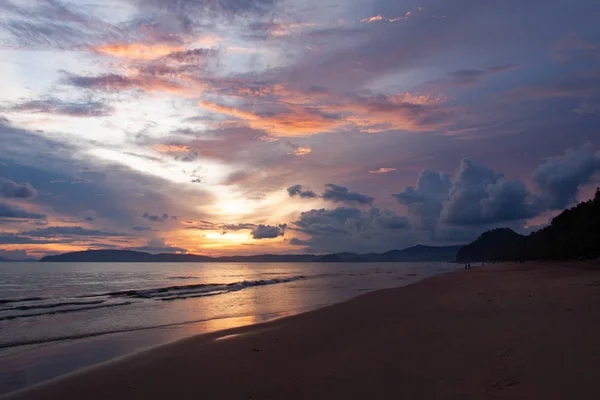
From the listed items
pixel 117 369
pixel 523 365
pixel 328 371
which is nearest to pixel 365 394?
pixel 328 371

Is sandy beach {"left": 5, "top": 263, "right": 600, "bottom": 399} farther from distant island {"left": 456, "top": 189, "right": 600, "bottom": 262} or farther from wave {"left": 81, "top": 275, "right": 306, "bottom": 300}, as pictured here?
distant island {"left": 456, "top": 189, "right": 600, "bottom": 262}

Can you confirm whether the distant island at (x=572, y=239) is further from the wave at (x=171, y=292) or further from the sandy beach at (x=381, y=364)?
the sandy beach at (x=381, y=364)

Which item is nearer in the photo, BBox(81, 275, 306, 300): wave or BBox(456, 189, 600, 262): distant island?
BBox(81, 275, 306, 300): wave

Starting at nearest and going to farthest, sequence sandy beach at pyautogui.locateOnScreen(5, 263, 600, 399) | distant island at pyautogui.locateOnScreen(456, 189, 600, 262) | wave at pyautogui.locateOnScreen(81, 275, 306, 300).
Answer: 1. sandy beach at pyautogui.locateOnScreen(5, 263, 600, 399)
2. wave at pyautogui.locateOnScreen(81, 275, 306, 300)
3. distant island at pyautogui.locateOnScreen(456, 189, 600, 262)

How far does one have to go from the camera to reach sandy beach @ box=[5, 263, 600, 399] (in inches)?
297

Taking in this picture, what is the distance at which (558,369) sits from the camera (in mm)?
7770

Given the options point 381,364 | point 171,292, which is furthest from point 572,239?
point 381,364

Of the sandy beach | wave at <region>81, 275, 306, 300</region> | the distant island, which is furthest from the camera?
the distant island

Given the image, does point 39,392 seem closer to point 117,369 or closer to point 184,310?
point 117,369

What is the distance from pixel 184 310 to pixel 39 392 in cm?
1839

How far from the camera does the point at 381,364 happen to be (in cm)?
958

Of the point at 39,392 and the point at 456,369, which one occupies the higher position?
the point at 456,369

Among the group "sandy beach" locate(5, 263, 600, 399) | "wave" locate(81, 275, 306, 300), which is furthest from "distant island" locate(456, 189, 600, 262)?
"sandy beach" locate(5, 263, 600, 399)

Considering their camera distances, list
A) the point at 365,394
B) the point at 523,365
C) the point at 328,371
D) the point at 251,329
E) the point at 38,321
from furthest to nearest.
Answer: the point at 38,321 → the point at 251,329 → the point at 328,371 → the point at 523,365 → the point at 365,394
